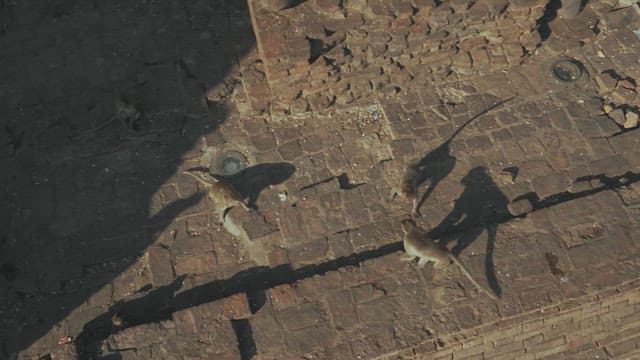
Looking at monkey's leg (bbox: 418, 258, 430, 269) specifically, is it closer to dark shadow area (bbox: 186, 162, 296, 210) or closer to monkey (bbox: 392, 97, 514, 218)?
monkey (bbox: 392, 97, 514, 218)

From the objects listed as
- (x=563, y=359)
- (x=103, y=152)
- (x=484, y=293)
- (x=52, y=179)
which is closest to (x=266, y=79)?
(x=103, y=152)

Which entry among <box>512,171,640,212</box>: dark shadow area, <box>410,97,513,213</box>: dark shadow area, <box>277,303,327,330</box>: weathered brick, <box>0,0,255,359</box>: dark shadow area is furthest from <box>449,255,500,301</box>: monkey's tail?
<box>0,0,255,359</box>: dark shadow area

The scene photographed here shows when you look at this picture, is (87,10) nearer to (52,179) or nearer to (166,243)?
(52,179)

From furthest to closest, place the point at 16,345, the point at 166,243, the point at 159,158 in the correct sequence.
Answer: the point at 159,158 → the point at 166,243 → the point at 16,345

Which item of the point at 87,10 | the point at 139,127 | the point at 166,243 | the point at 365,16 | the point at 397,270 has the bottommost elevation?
the point at 397,270

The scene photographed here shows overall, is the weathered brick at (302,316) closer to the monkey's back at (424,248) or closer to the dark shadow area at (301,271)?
the dark shadow area at (301,271)

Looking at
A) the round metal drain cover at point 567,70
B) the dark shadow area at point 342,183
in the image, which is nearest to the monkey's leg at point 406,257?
the dark shadow area at point 342,183

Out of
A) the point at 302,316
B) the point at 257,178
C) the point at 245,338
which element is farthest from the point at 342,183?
the point at 245,338
